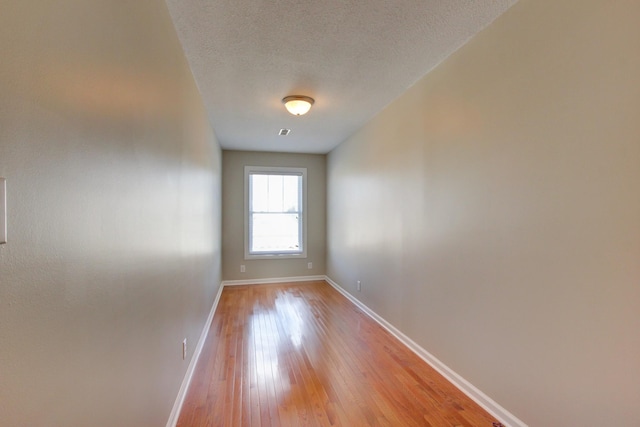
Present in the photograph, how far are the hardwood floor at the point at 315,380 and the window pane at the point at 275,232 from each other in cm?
205

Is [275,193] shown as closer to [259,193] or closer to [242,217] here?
[259,193]

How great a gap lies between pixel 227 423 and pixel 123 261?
1314mm

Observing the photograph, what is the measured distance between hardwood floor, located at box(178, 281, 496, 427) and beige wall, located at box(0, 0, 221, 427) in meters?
0.55

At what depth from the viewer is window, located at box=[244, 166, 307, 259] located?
5371mm

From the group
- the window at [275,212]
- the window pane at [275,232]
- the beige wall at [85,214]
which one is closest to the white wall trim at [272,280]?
the window at [275,212]

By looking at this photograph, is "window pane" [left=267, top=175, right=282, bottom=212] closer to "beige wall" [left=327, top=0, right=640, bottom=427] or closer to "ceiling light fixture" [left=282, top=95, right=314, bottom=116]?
"ceiling light fixture" [left=282, top=95, right=314, bottom=116]

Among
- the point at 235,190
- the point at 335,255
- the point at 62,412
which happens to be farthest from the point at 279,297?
the point at 62,412

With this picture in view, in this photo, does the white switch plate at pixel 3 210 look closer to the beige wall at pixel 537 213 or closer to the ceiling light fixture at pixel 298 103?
the beige wall at pixel 537 213

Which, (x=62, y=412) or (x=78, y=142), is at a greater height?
(x=78, y=142)

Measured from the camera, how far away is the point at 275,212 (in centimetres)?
552

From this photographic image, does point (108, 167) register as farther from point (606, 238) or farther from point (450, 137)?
point (450, 137)

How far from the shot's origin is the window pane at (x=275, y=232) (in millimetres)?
5445

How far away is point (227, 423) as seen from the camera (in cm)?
177

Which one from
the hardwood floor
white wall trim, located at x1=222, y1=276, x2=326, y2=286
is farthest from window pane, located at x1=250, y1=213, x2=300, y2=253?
the hardwood floor
